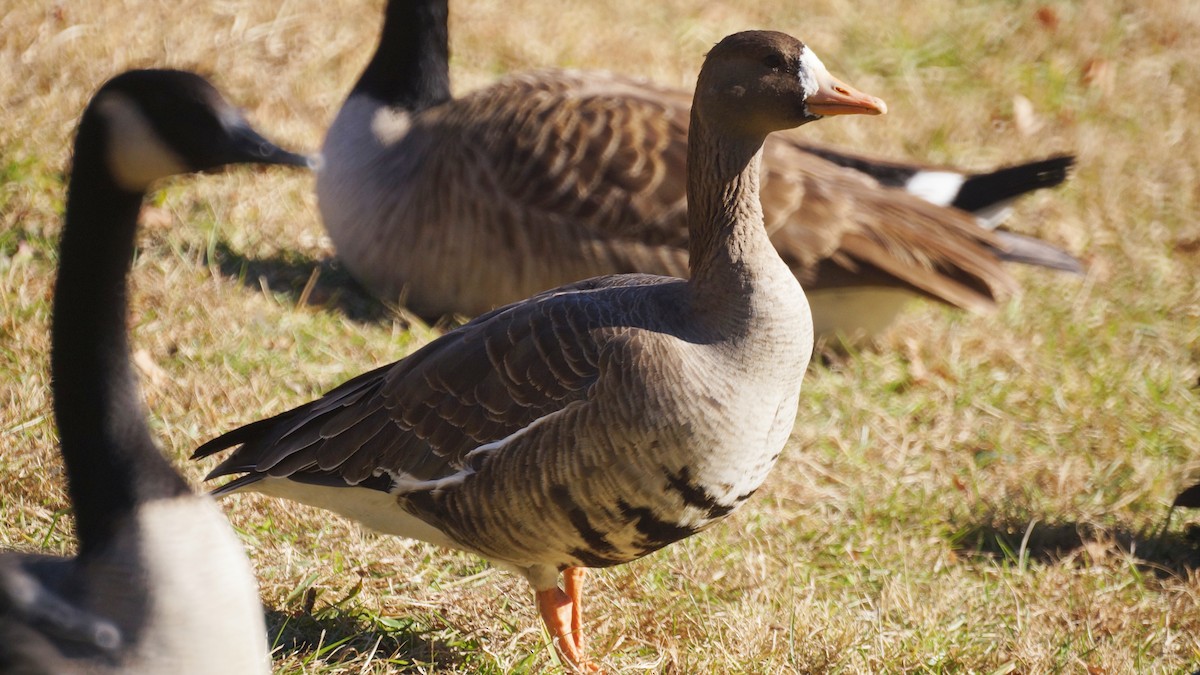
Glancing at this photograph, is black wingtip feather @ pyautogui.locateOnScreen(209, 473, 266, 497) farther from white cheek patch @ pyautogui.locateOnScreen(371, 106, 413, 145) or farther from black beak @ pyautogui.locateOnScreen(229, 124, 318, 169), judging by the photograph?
white cheek patch @ pyautogui.locateOnScreen(371, 106, 413, 145)

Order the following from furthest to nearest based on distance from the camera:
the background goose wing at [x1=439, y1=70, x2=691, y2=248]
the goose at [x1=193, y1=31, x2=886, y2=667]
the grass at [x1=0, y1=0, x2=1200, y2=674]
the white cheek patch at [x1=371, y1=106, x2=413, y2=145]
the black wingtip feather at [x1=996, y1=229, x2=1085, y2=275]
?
the white cheek patch at [x1=371, y1=106, x2=413, y2=145], the black wingtip feather at [x1=996, y1=229, x2=1085, y2=275], the background goose wing at [x1=439, y1=70, x2=691, y2=248], the grass at [x1=0, y1=0, x2=1200, y2=674], the goose at [x1=193, y1=31, x2=886, y2=667]

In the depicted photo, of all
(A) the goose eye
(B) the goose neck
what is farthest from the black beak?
(A) the goose eye

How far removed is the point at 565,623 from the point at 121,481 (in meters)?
1.58

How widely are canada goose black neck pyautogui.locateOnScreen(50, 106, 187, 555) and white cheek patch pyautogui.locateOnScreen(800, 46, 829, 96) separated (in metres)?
1.79

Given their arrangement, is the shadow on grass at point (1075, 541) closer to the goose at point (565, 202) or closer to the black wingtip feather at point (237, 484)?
the goose at point (565, 202)

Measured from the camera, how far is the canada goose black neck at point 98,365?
2.49 m

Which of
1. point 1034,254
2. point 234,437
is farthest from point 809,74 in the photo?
point 1034,254

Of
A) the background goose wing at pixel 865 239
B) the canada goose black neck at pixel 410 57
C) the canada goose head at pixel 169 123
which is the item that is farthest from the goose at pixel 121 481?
the canada goose black neck at pixel 410 57

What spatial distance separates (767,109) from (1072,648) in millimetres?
1971

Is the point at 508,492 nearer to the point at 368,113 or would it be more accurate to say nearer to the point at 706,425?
the point at 706,425

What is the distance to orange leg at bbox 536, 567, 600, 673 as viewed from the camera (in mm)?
3707

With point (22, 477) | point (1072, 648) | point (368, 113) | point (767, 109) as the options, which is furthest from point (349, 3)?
point (1072, 648)

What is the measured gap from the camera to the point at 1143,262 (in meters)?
7.21

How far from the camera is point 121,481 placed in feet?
8.16
